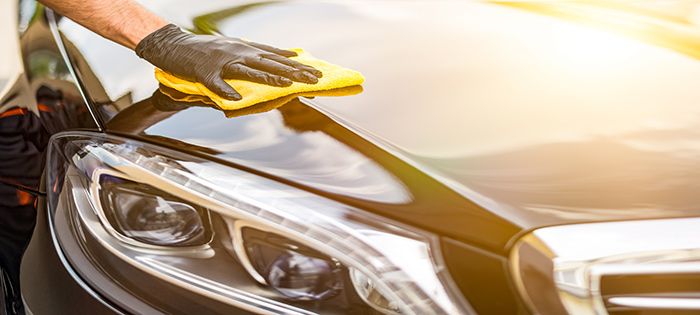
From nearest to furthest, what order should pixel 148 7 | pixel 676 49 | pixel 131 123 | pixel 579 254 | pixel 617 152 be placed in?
pixel 579 254 → pixel 617 152 → pixel 131 123 → pixel 676 49 → pixel 148 7

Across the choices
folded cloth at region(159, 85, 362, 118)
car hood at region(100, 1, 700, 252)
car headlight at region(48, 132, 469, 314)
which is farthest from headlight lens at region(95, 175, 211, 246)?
folded cloth at region(159, 85, 362, 118)

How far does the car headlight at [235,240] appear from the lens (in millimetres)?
1274

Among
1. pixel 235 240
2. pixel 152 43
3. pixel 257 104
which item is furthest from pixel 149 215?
pixel 152 43

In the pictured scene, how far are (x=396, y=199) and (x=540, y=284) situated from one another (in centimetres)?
24

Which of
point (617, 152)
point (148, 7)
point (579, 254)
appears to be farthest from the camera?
point (148, 7)

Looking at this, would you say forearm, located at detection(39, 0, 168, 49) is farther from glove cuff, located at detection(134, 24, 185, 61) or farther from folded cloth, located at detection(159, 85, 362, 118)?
folded cloth, located at detection(159, 85, 362, 118)

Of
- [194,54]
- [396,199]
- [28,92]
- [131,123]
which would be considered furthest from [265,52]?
[396,199]

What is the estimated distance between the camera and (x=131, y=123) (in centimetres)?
162

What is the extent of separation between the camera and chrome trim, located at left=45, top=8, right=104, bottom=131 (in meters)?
1.66

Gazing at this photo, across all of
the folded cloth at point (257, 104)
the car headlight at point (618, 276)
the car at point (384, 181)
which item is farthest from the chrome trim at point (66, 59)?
the car headlight at point (618, 276)

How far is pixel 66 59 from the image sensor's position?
1.86 metres

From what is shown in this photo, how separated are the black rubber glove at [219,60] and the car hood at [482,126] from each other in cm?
7

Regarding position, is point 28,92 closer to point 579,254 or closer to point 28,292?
point 28,292

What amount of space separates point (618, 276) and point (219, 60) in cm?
92
